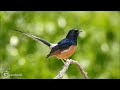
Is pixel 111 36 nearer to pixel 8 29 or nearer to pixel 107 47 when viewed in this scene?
pixel 107 47

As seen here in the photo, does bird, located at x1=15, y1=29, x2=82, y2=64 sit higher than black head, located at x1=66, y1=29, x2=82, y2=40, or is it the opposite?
black head, located at x1=66, y1=29, x2=82, y2=40

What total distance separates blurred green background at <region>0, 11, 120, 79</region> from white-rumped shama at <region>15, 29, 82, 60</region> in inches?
1.6

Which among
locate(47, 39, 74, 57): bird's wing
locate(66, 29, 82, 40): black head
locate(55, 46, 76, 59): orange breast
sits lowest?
locate(55, 46, 76, 59): orange breast

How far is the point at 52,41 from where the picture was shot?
5047 mm

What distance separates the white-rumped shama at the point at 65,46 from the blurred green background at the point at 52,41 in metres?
0.04

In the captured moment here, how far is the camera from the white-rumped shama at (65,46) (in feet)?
16.5

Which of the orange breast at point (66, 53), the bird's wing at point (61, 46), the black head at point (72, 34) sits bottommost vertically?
the orange breast at point (66, 53)

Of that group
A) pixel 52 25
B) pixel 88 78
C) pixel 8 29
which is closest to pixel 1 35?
pixel 8 29

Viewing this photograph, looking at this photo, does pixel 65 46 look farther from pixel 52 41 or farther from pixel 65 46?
pixel 52 41

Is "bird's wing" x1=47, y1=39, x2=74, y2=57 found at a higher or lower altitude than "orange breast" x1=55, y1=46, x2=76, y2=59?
higher

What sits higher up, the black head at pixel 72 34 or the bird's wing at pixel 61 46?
the black head at pixel 72 34

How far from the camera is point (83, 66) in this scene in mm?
5055

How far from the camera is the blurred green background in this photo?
506cm

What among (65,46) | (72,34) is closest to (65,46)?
(65,46)
